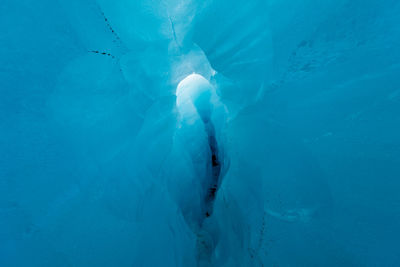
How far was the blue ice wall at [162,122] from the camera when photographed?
1.19 m

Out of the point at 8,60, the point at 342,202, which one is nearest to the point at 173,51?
the point at 8,60

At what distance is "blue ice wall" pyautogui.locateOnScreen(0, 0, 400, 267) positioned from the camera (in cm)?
119

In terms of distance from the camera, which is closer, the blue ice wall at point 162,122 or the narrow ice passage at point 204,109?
the blue ice wall at point 162,122

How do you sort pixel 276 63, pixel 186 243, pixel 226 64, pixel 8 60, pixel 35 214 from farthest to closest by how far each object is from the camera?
1. pixel 186 243
2. pixel 226 64
3. pixel 276 63
4. pixel 35 214
5. pixel 8 60

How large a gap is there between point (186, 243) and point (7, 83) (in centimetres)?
177

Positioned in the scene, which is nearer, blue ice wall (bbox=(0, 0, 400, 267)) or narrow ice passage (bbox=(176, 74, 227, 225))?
blue ice wall (bbox=(0, 0, 400, 267))

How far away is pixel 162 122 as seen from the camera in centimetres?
188

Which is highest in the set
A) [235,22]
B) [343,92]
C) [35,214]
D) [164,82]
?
[235,22]

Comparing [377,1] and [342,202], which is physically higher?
[377,1]

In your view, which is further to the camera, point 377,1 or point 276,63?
point 276,63

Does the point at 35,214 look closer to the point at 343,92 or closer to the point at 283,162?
the point at 283,162

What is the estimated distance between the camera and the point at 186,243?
78.6 inches

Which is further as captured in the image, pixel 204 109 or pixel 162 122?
pixel 204 109

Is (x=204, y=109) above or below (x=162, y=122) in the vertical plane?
above
